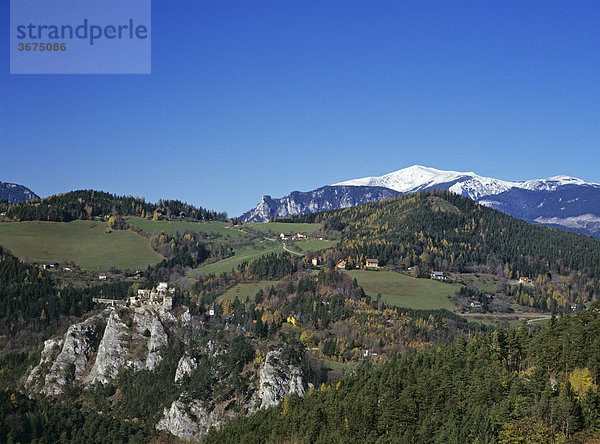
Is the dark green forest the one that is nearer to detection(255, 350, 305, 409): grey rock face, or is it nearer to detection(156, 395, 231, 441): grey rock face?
detection(255, 350, 305, 409): grey rock face

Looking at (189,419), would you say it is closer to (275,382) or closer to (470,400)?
(275,382)

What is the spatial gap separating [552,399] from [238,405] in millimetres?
106857

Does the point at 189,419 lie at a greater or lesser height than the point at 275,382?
lesser

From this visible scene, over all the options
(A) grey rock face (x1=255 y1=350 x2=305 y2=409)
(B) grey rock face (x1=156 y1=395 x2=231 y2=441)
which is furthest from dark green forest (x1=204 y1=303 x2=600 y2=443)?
(B) grey rock face (x1=156 y1=395 x2=231 y2=441)

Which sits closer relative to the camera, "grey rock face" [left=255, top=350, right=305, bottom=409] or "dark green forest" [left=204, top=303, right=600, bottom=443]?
"dark green forest" [left=204, top=303, right=600, bottom=443]

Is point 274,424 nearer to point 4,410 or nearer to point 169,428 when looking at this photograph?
point 169,428

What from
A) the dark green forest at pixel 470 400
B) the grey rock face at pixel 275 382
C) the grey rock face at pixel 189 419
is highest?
the dark green forest at pixel 470 400

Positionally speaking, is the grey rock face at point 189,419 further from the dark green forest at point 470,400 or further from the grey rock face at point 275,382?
the dark green forest at point 470,400

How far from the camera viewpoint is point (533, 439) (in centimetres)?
9962

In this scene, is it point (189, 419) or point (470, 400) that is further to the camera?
point (189, 419)

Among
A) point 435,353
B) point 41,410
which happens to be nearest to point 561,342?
point 435,353

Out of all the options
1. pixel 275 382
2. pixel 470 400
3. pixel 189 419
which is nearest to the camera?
pixel 470 400

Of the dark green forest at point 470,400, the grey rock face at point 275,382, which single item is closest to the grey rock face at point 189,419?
the grey rock face at point 275,382

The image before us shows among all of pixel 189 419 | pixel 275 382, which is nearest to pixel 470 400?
pixel 275 382
